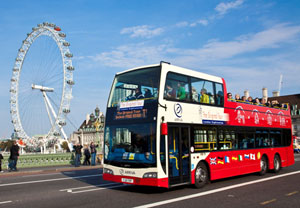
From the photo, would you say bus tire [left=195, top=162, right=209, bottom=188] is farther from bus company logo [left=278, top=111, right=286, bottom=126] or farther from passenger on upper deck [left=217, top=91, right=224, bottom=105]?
bus company logo [left=278, top=111, right=286, bottom=126]

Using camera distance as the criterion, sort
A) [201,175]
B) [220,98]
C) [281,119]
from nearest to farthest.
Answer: [201,175]
[220,98]
[281,119]

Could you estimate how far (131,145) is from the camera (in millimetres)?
10320

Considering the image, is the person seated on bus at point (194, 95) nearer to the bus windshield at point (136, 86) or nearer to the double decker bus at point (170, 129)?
the double decker bus at point (170, 129)

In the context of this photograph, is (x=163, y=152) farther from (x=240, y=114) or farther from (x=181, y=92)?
(x=240, y=114)

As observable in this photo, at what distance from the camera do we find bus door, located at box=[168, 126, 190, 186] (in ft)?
33.8

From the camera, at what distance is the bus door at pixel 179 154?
1030 centimetres

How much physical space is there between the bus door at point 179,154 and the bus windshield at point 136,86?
131 cm

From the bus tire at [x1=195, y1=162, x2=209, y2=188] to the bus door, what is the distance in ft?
1.77

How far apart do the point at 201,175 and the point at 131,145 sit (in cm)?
286

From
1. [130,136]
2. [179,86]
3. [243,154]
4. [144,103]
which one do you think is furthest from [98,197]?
[243,154]

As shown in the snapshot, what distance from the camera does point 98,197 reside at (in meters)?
9.74

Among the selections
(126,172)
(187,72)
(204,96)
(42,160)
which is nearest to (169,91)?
(187,72)

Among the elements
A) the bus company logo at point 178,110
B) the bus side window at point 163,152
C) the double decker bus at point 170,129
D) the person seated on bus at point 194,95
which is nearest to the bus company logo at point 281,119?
the double decker bus at point 170,129

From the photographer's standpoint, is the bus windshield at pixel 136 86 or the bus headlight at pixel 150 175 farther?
the bus windshield at pixel 136 86
